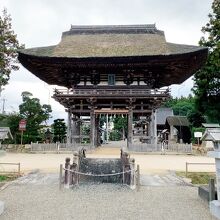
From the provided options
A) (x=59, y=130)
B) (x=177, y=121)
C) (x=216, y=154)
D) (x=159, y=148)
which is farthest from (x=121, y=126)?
(x=216, y=154)

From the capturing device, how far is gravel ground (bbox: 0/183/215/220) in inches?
298

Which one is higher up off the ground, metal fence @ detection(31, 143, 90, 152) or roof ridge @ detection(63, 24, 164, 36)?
roof ridge @ detection(63, 24, 164, 36)

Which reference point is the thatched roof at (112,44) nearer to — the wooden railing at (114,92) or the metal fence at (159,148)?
the wooden railing at (114,92)

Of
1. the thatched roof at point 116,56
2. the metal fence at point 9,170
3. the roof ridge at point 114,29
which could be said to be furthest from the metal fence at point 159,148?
the metal fence at point 9,170

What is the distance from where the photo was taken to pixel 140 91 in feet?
84.9

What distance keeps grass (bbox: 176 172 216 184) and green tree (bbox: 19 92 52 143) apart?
20083 mm

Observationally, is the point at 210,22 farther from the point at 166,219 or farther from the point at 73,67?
the point at 166,219

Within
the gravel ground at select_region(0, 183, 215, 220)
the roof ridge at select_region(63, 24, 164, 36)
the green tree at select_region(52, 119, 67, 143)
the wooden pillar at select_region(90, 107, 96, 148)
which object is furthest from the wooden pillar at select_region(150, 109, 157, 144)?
the gravel ground at select_region(0, 183, 215, 220)

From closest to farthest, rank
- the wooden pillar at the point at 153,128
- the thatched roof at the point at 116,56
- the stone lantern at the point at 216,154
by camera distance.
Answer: the stone lantern at the point at 216,154, the thatched roof at the point at 116,56, the wooden pillar at the point at 153,128

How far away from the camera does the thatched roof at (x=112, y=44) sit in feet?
84.0

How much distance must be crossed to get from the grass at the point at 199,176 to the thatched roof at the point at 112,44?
1195cm

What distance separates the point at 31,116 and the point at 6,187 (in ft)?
78.8

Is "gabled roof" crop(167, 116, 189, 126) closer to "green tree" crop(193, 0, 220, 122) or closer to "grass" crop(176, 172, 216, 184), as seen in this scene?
"green tree" crop(193, 0, 220, 122)

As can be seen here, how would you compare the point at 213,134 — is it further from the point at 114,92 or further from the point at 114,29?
the point at 114,29
